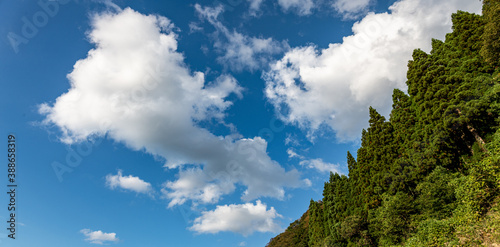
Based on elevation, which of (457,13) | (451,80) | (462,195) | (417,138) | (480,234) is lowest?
(480,234)

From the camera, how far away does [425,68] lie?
24.8 meters

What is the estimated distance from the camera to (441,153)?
69.7ft

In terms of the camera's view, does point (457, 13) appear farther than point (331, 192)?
No

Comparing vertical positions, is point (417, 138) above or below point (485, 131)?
above

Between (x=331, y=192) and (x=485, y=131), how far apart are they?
71.4 ft

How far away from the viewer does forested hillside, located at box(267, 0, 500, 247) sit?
14766 millimetres

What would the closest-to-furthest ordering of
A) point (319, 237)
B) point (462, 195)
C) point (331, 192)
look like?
point (462, 195), point (331, 192), point (319, 237)

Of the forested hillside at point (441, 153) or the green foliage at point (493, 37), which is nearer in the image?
the forested hillside at point (441, 153)

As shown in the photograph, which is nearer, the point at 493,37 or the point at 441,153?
the point at 493,37

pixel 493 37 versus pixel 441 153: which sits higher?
pixel 493 37

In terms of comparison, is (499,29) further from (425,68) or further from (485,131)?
(485,131)

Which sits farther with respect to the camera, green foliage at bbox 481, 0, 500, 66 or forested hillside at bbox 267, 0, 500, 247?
green foliage at bbox 481, 0, 500, 66

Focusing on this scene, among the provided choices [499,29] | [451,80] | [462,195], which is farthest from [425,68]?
[462,195]

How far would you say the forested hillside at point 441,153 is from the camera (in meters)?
14.8
